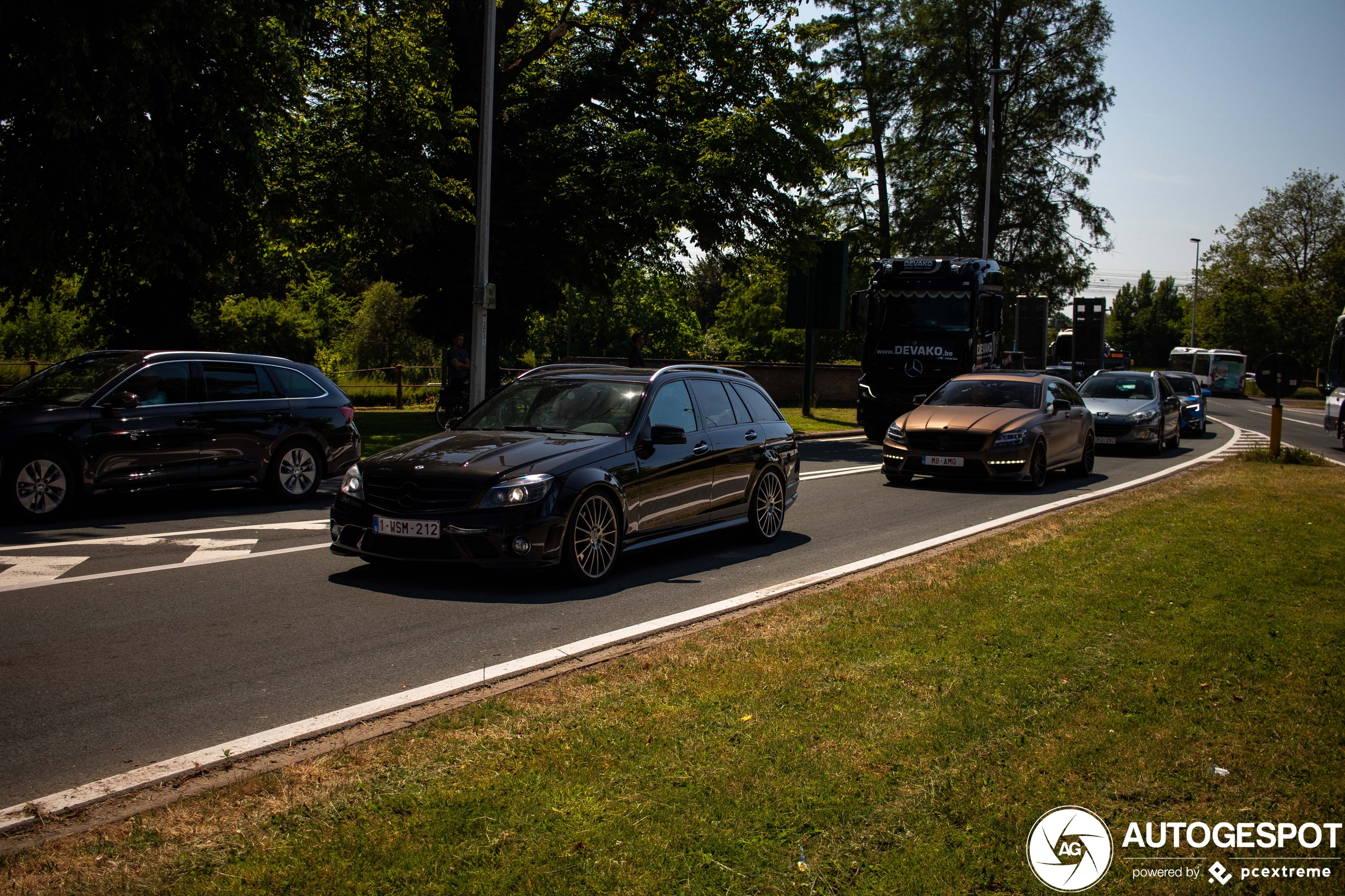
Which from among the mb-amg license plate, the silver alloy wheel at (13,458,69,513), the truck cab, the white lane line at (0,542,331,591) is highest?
the truck cab

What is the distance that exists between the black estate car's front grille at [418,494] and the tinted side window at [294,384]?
5405 millimetres

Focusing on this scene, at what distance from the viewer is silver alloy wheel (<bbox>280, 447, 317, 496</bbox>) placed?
1238cm

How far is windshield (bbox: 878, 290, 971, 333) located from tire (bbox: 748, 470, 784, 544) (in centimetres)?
1273

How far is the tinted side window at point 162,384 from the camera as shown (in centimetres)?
1120

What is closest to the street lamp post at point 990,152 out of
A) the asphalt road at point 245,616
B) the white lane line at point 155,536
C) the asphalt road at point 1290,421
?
the asphalt road at point 1290,421

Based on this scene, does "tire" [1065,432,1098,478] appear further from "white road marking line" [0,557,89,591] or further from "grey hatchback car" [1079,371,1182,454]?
"white road marking line" [0,557,89,591]

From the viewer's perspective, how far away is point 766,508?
10.4 metres

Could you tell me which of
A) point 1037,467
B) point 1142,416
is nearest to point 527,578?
point 1037,467

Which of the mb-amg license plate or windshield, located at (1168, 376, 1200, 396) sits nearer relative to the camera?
the mb-amg license plate

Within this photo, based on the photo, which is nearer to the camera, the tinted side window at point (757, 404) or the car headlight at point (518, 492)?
the car headlight at point (518, 492)

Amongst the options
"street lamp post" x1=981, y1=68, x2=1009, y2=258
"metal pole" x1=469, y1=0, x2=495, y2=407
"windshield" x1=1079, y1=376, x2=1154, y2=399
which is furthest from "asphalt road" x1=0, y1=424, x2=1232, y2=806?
"street lamp post" x1=981, y1=68, x2=1009, y2=258

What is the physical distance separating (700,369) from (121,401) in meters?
5.87

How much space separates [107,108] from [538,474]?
9.68 meters

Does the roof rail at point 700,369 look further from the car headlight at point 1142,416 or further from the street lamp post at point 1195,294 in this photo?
the street lamp post at point 1195,294
